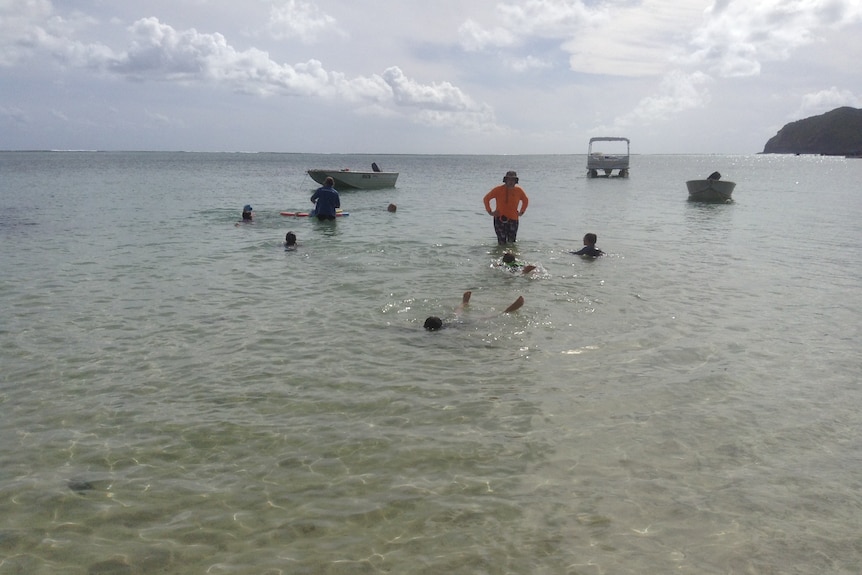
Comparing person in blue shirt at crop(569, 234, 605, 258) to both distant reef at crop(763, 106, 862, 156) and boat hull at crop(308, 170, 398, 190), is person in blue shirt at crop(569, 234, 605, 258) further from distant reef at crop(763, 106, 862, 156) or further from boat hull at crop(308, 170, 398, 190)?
distant reef at crop(763, 106, 862, 156)

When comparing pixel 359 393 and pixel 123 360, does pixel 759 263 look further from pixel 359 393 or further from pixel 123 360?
pixel 123 360

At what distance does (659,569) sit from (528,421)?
2.21 meters

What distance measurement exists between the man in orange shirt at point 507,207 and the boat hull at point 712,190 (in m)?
20.9

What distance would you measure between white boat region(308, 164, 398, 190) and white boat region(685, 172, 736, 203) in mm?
18584

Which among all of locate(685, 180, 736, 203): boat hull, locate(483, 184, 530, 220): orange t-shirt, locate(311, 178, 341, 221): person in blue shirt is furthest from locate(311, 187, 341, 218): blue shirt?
locate(685, 180, 736, 203): boat hull

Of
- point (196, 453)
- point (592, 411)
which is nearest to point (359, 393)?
point (196, 453)

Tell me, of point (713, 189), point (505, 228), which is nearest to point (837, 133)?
point (713, 189)

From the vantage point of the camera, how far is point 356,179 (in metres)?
38.3

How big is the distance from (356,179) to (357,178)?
3.5 inches

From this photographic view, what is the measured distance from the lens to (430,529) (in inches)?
172

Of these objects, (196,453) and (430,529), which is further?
(196,453)

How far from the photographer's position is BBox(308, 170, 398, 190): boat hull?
36.7 m

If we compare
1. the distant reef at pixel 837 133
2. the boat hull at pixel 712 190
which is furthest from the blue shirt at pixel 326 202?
the distant reef at pixel 837 133

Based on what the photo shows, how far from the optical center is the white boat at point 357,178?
36.7 metres
